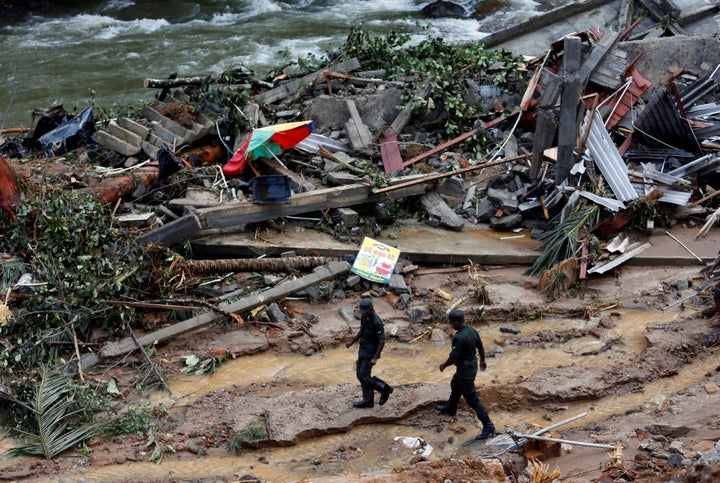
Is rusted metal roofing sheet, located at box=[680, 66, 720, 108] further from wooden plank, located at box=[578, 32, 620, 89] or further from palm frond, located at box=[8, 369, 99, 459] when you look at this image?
palm frond, located at box=[8, 369, 99, 459]

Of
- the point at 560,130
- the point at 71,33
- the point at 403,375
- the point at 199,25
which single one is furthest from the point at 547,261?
the point at 71,33

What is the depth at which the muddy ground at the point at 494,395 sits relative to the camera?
6.42 meters

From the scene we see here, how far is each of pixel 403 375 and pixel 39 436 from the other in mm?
3652

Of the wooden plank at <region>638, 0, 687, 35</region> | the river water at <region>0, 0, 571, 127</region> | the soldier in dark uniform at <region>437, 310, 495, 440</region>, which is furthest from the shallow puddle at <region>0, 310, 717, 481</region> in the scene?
the river water at <region>0, 0, 571, 127</region>

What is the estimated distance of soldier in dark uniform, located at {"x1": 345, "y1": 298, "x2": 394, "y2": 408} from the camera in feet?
24.4

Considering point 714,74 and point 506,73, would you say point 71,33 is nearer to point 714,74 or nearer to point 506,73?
point 506,73

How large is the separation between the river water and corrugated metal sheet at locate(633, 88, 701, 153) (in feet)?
22.7

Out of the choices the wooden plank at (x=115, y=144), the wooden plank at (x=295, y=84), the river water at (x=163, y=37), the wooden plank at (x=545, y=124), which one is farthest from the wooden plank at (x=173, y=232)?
the river water at (x=163, y=37)

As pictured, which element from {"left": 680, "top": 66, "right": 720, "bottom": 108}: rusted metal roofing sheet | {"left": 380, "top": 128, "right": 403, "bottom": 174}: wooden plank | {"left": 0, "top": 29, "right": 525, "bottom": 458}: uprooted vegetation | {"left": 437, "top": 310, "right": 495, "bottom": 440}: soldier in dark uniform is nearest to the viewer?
{"left": 437, "top": 310, "right": 495, "bottom": 440}: soldier in dark uniform

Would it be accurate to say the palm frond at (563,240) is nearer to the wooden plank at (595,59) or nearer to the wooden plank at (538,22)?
the wooden plank at (595,59)

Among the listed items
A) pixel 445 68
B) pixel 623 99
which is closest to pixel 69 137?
pixel 445 68

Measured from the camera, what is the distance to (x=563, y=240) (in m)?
10.1

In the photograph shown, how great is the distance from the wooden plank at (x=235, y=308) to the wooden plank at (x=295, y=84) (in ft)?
14.6

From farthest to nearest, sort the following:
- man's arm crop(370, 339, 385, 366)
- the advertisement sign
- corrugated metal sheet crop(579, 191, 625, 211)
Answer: corrugated metal sheet crop(579, 191, 625, 211)
the advertisement sign
man's arm crop(370, 339, 385, 366)
